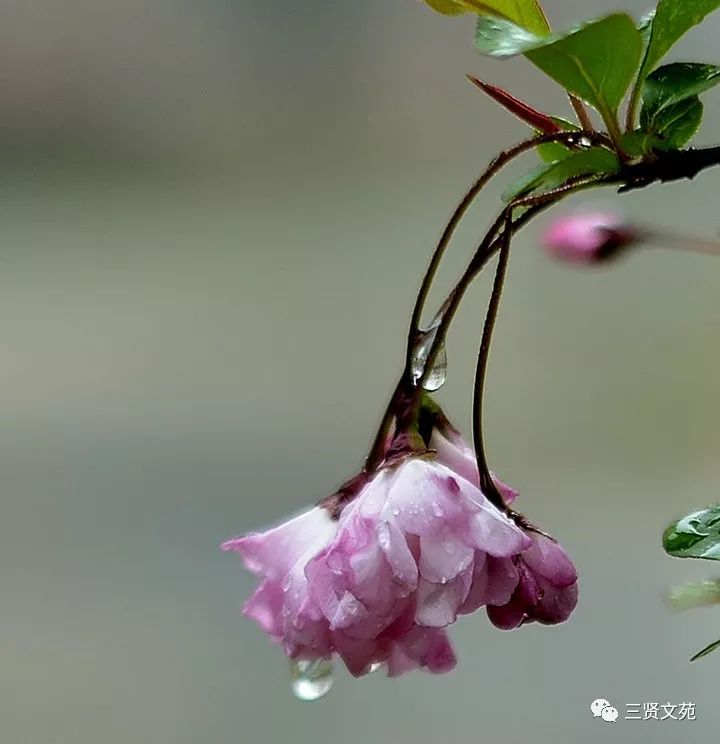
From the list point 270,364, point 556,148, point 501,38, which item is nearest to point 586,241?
point 556,148

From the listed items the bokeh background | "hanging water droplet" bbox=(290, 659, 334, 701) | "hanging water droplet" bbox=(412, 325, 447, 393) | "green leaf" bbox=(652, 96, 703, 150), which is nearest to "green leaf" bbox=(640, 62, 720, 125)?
"green leaf" bbox=(652, 96, 703, 150)

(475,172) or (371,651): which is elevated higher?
(475,172)

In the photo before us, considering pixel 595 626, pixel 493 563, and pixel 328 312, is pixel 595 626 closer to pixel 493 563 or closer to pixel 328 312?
pixel 328 312

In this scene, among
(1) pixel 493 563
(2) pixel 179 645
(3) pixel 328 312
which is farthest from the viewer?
(3) pixel 328 312

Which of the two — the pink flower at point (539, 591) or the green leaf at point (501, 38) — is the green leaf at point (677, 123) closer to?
the green leaf at point (501, 38)

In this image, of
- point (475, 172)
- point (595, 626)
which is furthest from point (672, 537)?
point (475, 172)
